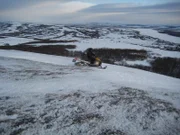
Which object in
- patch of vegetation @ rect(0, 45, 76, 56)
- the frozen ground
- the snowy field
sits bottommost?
the frozen ground

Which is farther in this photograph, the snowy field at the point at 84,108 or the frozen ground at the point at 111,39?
the frozen ground at the point at 111,39

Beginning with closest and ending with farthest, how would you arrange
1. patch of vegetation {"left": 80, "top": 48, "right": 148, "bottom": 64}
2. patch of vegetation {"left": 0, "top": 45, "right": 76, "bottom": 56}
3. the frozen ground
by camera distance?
patch of vegetation {"left": 80, "top": 48, "right": 148, "bottom": 64}
patch of vegetation {"left": 0, "top": 45, "right": 76, "bottom": 56}
the frozen ground

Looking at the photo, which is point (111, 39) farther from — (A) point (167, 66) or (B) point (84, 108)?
(B) point (84, 108)

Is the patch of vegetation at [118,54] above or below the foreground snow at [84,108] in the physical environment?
below

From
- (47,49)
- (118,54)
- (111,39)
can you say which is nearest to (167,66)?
(118,54)

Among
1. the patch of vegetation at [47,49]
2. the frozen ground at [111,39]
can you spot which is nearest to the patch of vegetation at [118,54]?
the frozen ground at [111,39]

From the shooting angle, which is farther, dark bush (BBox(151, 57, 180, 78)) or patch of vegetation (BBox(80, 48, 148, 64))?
patch of vegetation (BBox(80, 48, 148, 64))

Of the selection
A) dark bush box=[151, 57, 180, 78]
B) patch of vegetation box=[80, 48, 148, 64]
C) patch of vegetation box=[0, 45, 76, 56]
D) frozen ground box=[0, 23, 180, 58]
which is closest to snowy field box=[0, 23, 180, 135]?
dark bush box=[151, 57, 180, 78]

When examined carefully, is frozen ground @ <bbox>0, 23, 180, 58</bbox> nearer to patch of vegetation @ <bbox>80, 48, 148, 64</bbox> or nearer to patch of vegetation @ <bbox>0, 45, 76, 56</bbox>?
patch of vegetation @ <bbox>80, 48, 148, 64</bbox>

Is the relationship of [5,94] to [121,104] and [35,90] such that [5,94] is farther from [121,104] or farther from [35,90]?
[121,104]

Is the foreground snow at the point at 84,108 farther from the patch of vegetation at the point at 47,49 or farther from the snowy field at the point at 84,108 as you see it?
the patch of vegetation at the point at 47,49

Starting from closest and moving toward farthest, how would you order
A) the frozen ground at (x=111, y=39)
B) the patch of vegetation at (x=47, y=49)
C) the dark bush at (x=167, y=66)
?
the dark bush at (x=167, y=66) → the patch of vegetation at (x=47, y=49) → the frozen ground at (x=111, y=39)

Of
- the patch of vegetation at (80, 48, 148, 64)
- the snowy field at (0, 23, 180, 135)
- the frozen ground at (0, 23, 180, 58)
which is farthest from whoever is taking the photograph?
the frozen ground at (0, 23, 180, 58)
